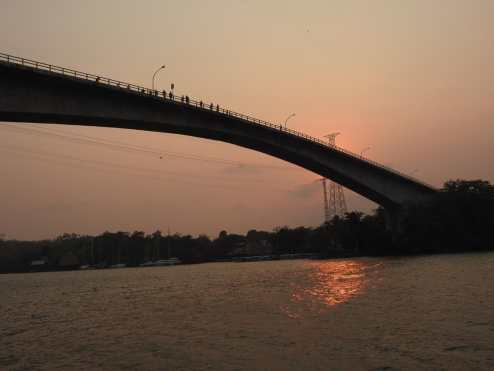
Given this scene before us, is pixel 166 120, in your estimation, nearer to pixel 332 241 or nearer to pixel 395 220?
pixel 395 220

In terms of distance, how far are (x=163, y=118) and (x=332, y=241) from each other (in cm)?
7051

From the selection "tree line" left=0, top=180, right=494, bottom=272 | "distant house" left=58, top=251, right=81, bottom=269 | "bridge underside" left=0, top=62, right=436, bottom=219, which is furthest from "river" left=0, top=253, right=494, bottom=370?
"distant house" left=58, top=251, right=81, bottom=269

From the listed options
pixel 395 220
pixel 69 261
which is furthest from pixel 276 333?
pixel 69 261

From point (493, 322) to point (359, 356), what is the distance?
547cm

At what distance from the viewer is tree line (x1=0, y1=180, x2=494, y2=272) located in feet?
220

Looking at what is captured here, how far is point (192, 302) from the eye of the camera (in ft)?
84.0

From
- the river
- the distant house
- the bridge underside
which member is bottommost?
the river

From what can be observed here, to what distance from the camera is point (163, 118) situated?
39.1 meters

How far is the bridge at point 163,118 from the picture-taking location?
2825 cm

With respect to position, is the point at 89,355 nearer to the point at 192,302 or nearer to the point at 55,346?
the point at 55,346

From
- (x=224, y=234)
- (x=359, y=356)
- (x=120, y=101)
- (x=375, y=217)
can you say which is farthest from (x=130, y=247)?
(x=359, y=356)

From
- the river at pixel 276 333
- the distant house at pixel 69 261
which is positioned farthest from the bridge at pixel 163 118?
the distant house at pixel 69 261

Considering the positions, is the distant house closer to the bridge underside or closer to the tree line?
the tree line

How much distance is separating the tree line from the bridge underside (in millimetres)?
5056
